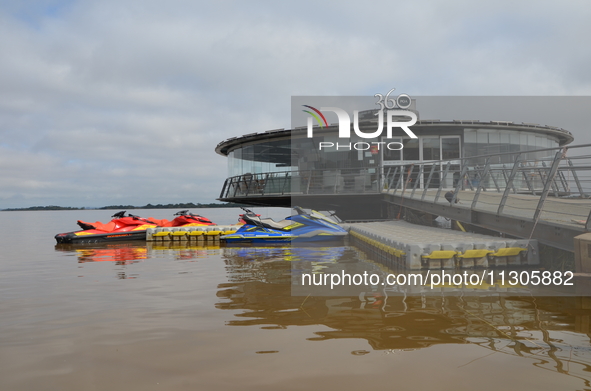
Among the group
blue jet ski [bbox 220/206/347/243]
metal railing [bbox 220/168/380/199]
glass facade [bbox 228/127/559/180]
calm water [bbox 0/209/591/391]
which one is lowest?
calm water [bbox 0/209/591/391]

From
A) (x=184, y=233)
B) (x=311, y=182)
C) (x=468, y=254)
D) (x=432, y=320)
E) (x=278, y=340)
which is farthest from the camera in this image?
(x=311, y=182)

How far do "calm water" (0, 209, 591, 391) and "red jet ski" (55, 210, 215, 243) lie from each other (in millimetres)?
9664

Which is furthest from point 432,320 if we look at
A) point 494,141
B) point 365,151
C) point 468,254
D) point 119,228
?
point 494,141

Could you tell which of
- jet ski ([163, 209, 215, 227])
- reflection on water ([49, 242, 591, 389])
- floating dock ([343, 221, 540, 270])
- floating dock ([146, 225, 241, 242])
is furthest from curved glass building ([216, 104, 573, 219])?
reflection on water ([49, 242, 591, 389])

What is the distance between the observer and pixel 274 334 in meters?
3.97

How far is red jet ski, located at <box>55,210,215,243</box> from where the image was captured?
1556 cm

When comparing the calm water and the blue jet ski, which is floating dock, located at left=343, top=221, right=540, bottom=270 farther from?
the blue jet ski

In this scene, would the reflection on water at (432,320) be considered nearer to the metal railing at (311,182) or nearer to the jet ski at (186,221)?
the jet ski at (186,221)

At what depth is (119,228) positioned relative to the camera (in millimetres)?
16750

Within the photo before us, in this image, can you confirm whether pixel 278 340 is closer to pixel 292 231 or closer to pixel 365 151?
pixel 292 231

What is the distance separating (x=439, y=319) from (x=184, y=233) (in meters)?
12.8

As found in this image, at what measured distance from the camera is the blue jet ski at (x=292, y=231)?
13.6 metres

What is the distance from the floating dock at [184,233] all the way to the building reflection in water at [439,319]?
976cm

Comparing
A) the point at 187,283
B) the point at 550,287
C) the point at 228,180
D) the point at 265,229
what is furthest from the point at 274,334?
the point at 228,180
